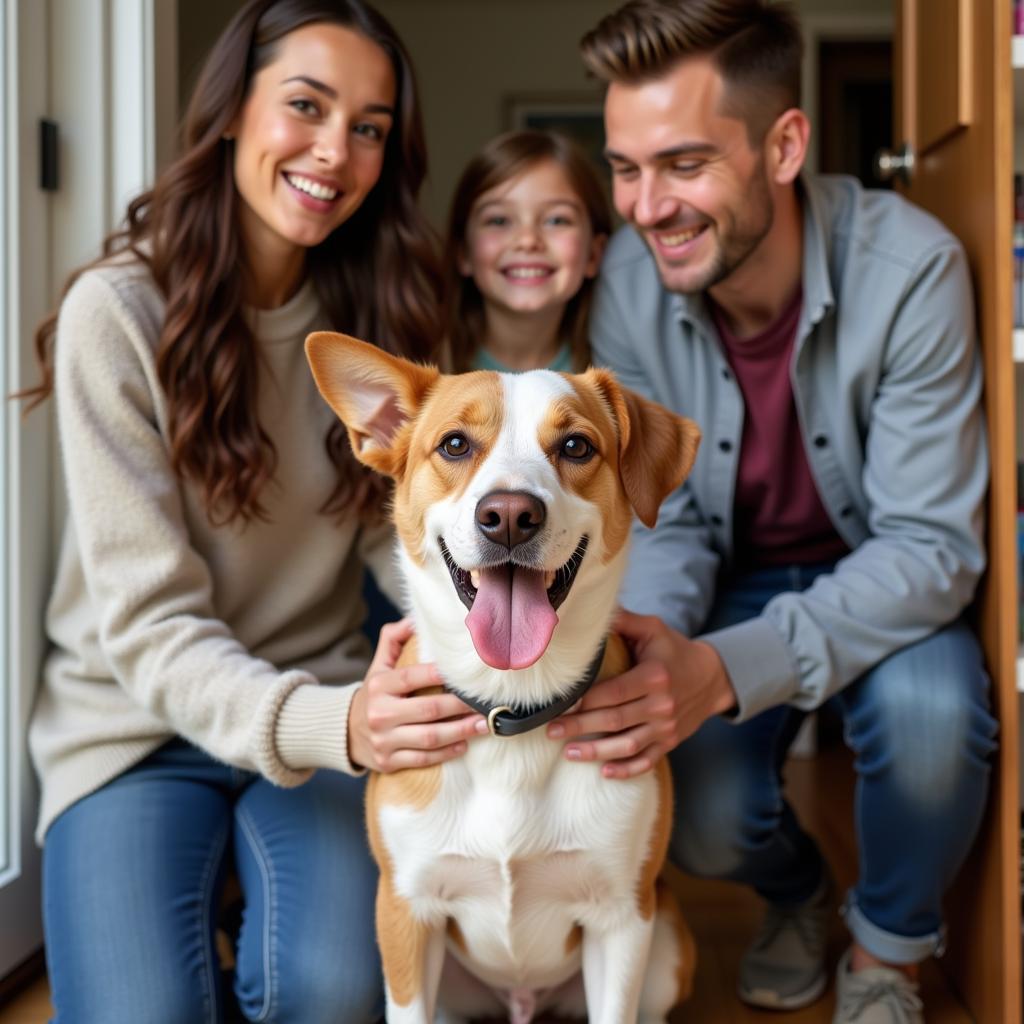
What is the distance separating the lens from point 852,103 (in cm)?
471

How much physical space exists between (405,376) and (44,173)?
0.91m

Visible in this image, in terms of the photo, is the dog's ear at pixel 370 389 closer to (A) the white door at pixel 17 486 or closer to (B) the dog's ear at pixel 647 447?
(B) the dog's ear at pixel 647 447

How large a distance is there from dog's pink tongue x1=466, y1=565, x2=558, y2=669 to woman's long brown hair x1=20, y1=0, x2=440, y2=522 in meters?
0.59

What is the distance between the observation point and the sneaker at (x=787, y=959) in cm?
184

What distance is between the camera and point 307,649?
5.96 ft

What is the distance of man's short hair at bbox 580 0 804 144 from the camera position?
5.98 feet

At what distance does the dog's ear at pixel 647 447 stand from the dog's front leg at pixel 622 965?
1.60 feet

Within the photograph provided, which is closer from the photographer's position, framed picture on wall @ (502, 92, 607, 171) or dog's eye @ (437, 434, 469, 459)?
dog's eye @ (437, 434, 469, 459)

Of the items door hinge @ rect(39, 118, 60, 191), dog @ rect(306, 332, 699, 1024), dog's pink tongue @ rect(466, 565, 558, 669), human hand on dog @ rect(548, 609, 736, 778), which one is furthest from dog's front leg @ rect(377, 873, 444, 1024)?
door hinge @ rect(39, 118, 60, 191)

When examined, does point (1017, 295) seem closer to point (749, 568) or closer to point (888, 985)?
point (749, 568)

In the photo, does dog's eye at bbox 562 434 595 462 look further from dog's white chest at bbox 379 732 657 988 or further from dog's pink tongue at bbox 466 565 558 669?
dog's white chest at bbox 379 732 657 988

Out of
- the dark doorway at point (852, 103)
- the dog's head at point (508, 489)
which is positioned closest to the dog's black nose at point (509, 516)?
the dog's head at point (508, 489)

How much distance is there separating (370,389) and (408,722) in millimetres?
395

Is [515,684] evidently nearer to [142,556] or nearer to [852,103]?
[142,556]
